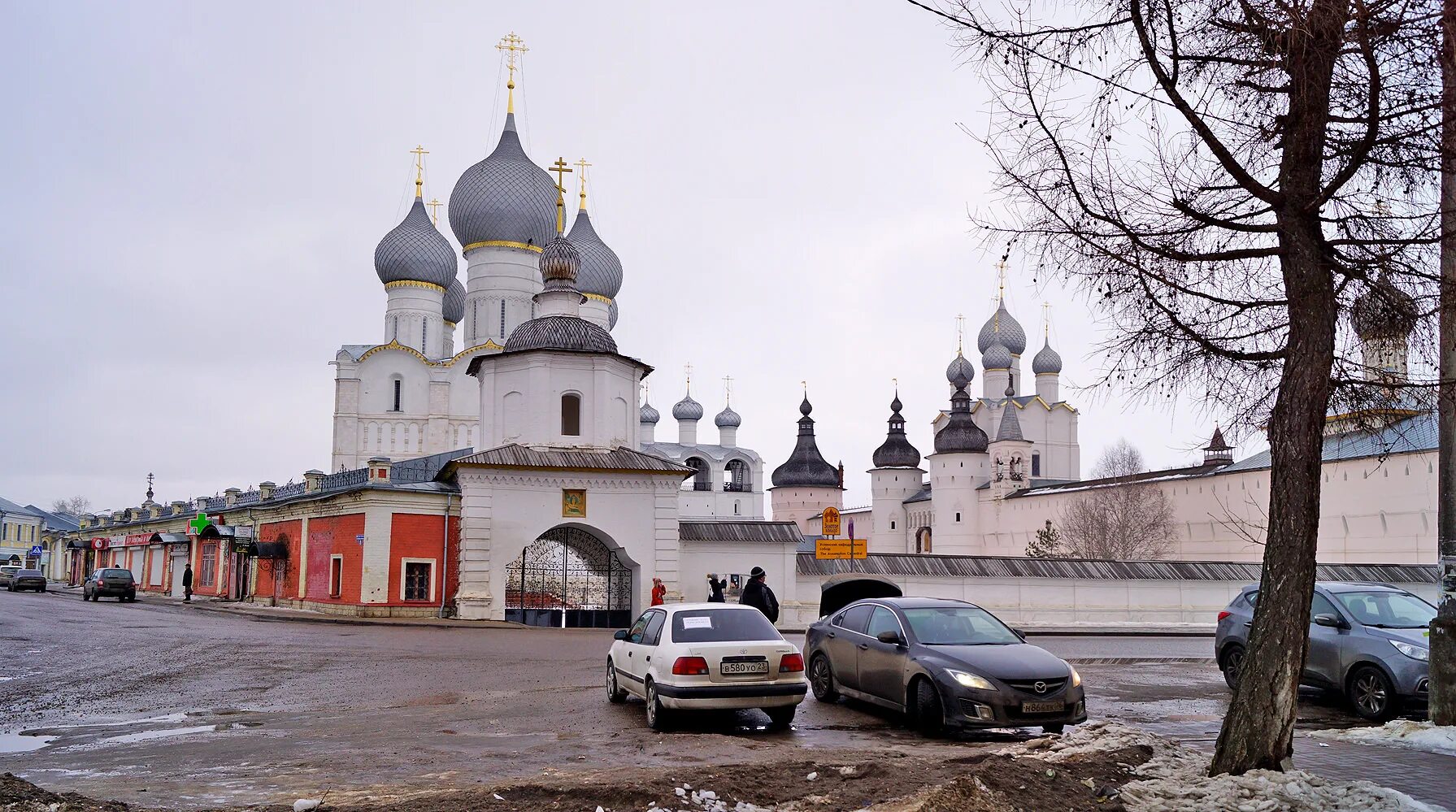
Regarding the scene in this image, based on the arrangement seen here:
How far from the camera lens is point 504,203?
53.5m

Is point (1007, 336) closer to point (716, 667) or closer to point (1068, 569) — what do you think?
point (1068, 569)

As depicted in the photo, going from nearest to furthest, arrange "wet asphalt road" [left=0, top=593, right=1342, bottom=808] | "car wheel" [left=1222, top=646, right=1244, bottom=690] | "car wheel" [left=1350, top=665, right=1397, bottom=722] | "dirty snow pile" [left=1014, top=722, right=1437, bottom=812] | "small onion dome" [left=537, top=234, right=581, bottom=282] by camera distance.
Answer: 1. "dirty snow pile" [left=1014, top=722, right=1437, bottom=812]
2. "wet asphalt road" [left=0, top=593, right=1342, bottom=808]
3. "car wheel" [left=1350, top=665, right=1397, bottom=722]
4. "car wheel" [left=1222, top=646, right=1244, bottom=690]
5. "small onion dome" [left=537, top=234, right=581, bottom=282]

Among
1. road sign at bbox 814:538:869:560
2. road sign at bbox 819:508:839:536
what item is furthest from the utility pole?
road sign at bbox 814:538:869:560

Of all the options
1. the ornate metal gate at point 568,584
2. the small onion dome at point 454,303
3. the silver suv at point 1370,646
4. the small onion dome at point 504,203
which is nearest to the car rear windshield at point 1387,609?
the silver suv at point 1370,646

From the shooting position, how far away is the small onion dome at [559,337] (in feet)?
117

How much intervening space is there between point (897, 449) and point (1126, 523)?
34.0 meters

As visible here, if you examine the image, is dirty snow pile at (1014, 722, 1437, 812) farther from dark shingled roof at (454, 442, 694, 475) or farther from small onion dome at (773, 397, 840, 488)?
small onion dome at (773, 397, 840, 488)

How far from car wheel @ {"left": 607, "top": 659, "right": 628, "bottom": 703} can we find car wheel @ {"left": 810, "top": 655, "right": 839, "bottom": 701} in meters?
2.13

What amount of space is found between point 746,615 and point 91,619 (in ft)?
77.2

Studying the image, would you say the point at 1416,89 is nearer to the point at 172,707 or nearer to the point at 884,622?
the point at 884,622

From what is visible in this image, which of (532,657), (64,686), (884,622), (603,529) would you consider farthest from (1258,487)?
(64,686)

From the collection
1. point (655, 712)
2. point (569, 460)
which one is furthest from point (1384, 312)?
point (569, 460)

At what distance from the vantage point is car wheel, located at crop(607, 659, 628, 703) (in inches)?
521

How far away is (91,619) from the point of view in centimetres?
2941
